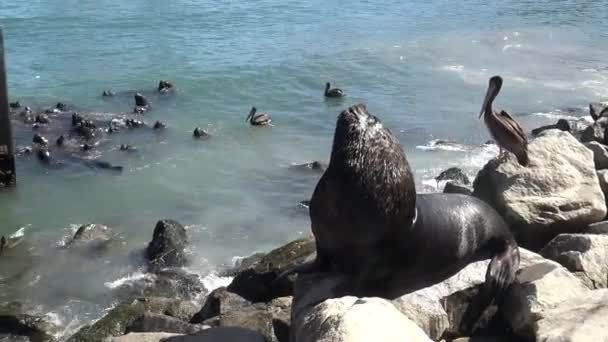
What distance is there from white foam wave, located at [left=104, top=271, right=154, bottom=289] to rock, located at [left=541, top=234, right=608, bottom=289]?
5649mm

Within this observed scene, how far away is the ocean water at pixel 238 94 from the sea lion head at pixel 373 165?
16.2ft

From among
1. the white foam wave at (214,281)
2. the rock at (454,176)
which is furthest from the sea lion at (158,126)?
the white foam wave at (214,281)

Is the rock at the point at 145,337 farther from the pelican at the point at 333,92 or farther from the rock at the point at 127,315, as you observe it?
the pelican at the point at 333,92

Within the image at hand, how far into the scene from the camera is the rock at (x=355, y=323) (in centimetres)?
392

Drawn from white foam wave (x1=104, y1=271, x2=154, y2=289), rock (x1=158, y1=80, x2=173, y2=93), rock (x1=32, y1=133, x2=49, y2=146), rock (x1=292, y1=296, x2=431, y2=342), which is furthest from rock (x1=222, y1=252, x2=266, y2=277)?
rock (x1=158, y1=80, x2=173, y2=93)

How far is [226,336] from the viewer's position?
201 inches

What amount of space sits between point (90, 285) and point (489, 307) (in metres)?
6.22

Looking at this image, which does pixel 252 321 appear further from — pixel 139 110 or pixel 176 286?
pixel 139 110

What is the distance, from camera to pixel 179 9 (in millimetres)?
29125

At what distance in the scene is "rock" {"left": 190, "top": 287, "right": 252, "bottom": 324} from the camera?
6.84 metres

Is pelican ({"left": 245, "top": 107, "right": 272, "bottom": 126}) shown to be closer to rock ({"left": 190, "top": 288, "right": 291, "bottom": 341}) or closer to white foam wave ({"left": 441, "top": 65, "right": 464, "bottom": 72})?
white foam wave ({"left": 441, "top": 65, "right": 464, "bottom": 72})

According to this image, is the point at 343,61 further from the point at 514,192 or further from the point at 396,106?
the point at 514,192

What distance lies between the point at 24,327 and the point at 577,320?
20.6 feet

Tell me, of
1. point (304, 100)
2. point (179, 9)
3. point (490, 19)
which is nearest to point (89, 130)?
point (304, 100)
